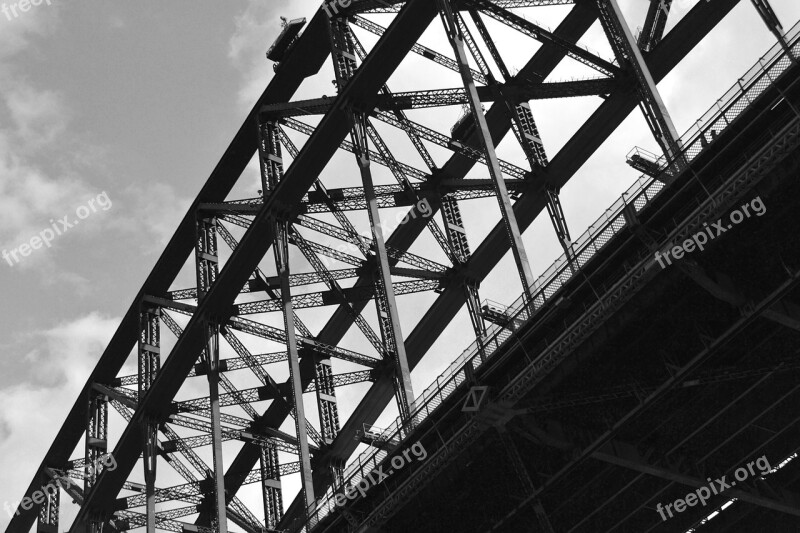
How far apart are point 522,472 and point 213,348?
19.7 m

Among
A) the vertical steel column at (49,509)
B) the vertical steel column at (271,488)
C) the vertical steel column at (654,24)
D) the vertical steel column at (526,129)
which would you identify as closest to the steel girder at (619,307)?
the vertical steel column at (526,129)

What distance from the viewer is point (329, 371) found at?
1704 inches

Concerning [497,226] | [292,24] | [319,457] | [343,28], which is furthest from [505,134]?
[319,457]

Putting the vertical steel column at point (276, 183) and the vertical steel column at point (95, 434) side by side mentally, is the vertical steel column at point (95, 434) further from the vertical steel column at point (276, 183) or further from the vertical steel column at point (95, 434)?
the vertical steel column at point (276, 183)

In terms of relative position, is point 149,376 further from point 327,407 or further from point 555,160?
point 555,160

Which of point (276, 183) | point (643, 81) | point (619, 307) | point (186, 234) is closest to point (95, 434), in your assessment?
point (186, 234)

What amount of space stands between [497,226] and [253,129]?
11.0 meters

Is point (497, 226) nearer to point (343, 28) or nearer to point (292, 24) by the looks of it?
point (343, 28)

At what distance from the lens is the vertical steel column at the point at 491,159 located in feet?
94.4

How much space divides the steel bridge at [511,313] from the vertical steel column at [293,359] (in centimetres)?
9

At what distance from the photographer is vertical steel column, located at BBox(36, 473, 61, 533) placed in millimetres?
59188

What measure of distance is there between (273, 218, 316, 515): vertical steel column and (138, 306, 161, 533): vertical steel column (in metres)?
8.30

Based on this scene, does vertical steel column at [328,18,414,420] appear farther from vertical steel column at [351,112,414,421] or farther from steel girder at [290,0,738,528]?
steel girder at [290,0,738,528]

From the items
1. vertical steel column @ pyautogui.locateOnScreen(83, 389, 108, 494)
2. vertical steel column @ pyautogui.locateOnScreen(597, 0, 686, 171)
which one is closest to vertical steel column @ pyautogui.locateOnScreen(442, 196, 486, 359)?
vertical steel column @ pyautogui.locateOnScreen(597, 0, 686, 171)
